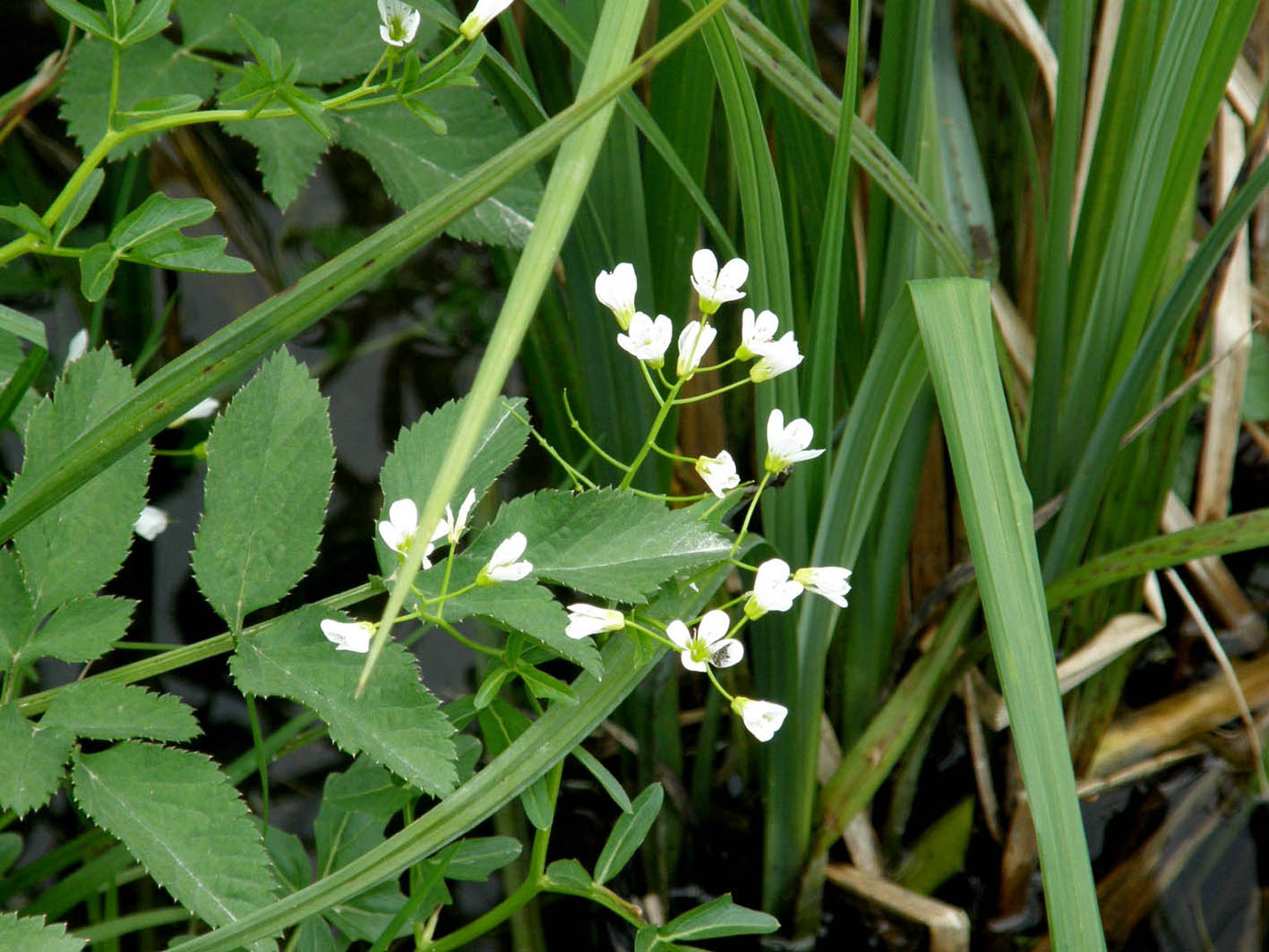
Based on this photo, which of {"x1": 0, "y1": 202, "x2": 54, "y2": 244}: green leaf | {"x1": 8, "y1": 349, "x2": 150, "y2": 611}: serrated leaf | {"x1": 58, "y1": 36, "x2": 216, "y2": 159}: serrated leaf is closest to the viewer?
{"x1": 0, "y1": 202, "x2": 54, "y2": 244}: green leaf

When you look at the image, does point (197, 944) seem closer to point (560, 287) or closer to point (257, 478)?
point (257, 478)

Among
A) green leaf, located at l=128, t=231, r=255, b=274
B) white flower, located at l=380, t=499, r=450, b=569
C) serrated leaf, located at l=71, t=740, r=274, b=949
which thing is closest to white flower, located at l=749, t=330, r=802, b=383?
white flower, located at l=380, t=499, r=450, b=569

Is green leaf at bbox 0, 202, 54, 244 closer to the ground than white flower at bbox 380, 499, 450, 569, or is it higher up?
higher up

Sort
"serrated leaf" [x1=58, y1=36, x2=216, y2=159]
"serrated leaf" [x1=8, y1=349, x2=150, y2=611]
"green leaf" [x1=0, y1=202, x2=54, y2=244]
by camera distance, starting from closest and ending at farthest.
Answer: "green leaf" [x1=0, y1=202, x2=54, y2=244]
"serrated leaf" [x1=8, y1=349, x2=150, y2=611]
"serrated leaf" [x1=58, y1=36, x2=216, y2=159]

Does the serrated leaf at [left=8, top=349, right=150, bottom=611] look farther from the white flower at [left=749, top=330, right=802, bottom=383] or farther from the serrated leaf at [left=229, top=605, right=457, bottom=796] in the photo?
the white flower at [left=749, top=330, right=802, bottom=383]

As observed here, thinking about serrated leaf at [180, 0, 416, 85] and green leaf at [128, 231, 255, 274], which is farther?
serrated leaf at [180, 0, 416, 85]

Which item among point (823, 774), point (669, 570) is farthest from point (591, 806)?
point (669, 570)
